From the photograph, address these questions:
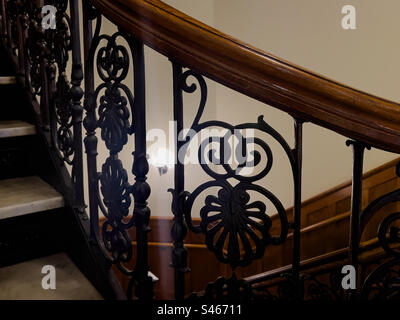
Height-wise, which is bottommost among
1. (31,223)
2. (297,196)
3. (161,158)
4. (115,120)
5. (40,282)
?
(161,158)

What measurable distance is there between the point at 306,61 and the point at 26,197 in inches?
132

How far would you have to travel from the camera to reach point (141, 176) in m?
1.10

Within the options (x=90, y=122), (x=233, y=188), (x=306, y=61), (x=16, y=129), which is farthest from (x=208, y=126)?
(x=306, y=61)

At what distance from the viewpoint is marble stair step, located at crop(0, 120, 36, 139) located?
1551 mm

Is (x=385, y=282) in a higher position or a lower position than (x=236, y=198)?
lower

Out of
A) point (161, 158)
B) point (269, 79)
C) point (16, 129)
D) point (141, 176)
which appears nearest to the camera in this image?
point (269, 79)

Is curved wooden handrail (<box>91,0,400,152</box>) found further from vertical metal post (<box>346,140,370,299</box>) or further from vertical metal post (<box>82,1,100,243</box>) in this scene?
vertical metal post (<box>82,1,100,243</box>)

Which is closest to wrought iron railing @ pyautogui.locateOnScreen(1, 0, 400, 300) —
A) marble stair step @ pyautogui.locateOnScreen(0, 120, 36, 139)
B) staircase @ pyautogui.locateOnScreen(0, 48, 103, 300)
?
staircase @ pyautogui.locateOnScreen(0, 48, 103, 300)

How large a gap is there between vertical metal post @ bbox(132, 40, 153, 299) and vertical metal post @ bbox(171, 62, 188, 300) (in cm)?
10

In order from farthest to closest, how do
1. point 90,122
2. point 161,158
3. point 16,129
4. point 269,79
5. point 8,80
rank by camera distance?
point 161,158 < point 8,80 < point 16,129 < point 90,122 < point 269,79

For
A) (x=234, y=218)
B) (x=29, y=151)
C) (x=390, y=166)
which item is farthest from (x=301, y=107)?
(x=390, y=166)

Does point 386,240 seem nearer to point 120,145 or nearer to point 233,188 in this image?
point 233,188

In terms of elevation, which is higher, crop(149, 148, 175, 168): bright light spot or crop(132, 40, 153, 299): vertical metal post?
crop(132, 40, 153, 299): vertical metal post

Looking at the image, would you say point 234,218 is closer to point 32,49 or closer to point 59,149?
point 59,149
